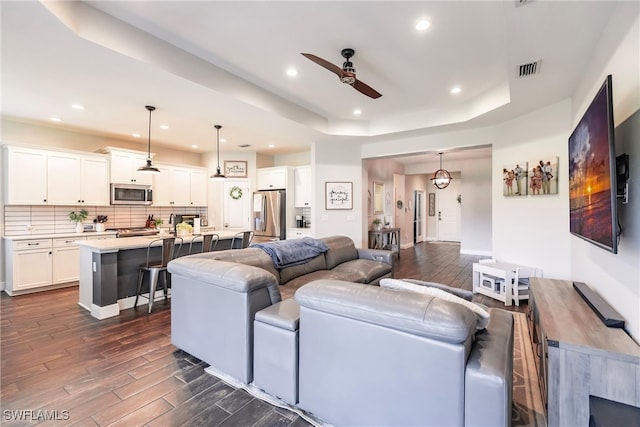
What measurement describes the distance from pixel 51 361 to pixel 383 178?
7.17 metres

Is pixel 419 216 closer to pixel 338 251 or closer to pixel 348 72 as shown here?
pixel 338 251

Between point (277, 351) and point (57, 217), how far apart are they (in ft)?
18.0

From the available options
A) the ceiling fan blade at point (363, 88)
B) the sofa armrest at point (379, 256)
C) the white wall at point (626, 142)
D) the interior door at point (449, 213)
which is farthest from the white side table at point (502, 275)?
the interior door at point (449, 213)

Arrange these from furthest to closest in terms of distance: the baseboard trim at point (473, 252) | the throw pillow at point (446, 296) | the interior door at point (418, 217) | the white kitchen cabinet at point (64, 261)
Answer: the interior door at point (418, 217) < the baseboard trim at point (473, 252) < the white kitchen cabinet at point (64, 261) < the throw pillow at point (446, 296)

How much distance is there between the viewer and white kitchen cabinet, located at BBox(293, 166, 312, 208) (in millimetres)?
6809

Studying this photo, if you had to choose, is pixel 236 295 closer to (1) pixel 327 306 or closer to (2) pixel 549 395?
(1) pixel 327 306

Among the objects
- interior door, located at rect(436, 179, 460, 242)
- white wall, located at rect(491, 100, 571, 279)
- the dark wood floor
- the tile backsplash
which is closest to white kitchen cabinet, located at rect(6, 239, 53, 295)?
the tile backsplash

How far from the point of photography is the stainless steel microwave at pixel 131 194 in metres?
5.42

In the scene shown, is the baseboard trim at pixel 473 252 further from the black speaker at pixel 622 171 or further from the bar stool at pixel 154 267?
the bar stool at pixel 154 267

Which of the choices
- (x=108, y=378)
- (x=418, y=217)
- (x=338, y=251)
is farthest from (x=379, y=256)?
(x=418, y=217)

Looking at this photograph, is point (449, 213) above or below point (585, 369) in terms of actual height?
above

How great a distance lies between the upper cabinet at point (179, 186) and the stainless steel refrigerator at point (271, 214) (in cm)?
138

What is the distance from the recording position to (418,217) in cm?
1075

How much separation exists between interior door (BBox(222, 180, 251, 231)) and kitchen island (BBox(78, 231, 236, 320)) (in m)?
2.95
